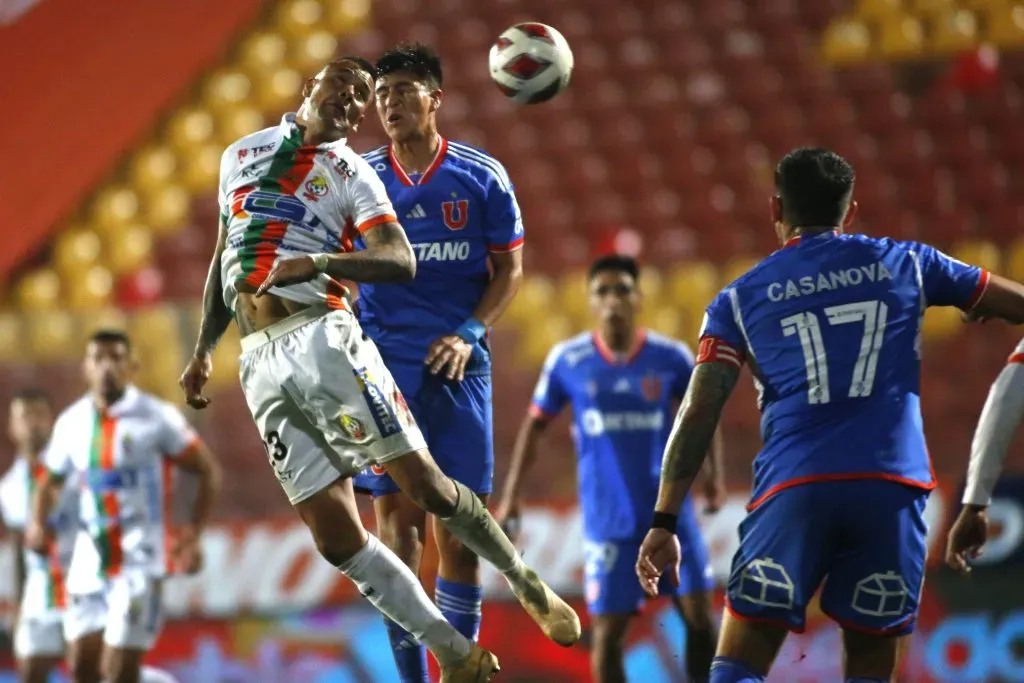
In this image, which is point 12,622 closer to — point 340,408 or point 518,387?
point 518,387

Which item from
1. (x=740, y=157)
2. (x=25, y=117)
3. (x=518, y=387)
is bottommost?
Result: (x=518, y=387)

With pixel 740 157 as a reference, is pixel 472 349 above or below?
below

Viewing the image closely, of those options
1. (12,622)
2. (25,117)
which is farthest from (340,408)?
(25,117)

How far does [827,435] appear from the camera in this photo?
12.0 ft

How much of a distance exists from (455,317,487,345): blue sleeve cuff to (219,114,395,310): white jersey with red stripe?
587 millimetres

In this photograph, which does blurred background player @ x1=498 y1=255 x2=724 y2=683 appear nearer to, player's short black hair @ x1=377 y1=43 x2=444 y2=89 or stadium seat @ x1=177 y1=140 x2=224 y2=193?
player's short black hair @ x1=377 y1=43 x2=444 y2=89

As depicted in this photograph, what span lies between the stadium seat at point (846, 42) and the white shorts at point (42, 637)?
24.3 ft

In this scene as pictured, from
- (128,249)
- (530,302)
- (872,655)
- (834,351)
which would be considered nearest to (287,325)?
(834,351)

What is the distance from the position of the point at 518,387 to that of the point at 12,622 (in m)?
3.70

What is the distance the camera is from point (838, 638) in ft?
26.9

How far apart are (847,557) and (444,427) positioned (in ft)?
5.45

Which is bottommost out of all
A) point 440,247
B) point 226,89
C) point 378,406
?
point 378,406

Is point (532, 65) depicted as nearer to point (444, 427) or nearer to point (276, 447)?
point (444, 427)

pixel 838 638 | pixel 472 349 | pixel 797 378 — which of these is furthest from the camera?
pixel 838 638
